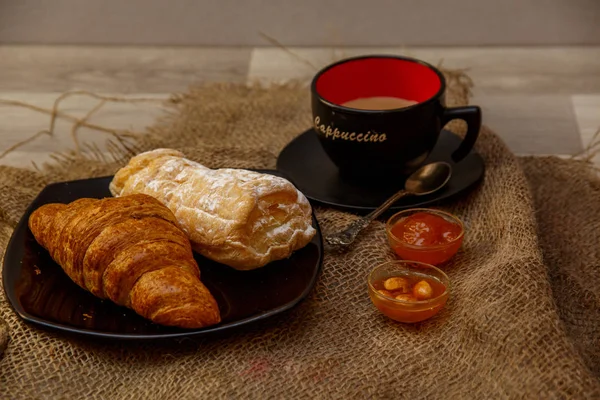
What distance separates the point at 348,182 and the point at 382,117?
21cm

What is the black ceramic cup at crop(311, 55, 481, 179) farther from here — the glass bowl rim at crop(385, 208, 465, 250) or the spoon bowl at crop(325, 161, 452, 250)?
the glass bowl rim at crop(385, 208, 465, 250)

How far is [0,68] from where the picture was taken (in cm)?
290

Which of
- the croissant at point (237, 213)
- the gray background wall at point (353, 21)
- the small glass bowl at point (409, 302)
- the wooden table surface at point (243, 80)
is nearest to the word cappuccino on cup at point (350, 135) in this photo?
the croissant at point (237, 213)

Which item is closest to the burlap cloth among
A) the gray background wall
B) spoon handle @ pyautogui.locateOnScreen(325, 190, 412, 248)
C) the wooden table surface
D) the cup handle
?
spoon handle @ pyautogui.locateOnScreen(325, 190, 412, 248)

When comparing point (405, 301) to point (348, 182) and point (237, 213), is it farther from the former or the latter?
point (348, 182)

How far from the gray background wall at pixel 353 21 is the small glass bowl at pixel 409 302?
1753mm

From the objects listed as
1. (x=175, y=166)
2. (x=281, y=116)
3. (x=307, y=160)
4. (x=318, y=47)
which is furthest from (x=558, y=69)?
(x=175, y=166)

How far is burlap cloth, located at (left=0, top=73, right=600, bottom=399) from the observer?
1.26 metres

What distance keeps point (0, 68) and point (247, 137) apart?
4.10ft

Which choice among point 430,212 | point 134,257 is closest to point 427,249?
point 430,212

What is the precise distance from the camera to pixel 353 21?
308cm

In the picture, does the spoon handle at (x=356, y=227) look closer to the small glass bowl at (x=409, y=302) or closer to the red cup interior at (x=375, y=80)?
the small glass bowl at (x=409, y=302)

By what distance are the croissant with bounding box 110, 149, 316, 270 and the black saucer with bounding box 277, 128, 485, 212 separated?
0.69ft

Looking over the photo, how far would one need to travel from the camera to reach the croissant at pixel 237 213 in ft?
4.75
